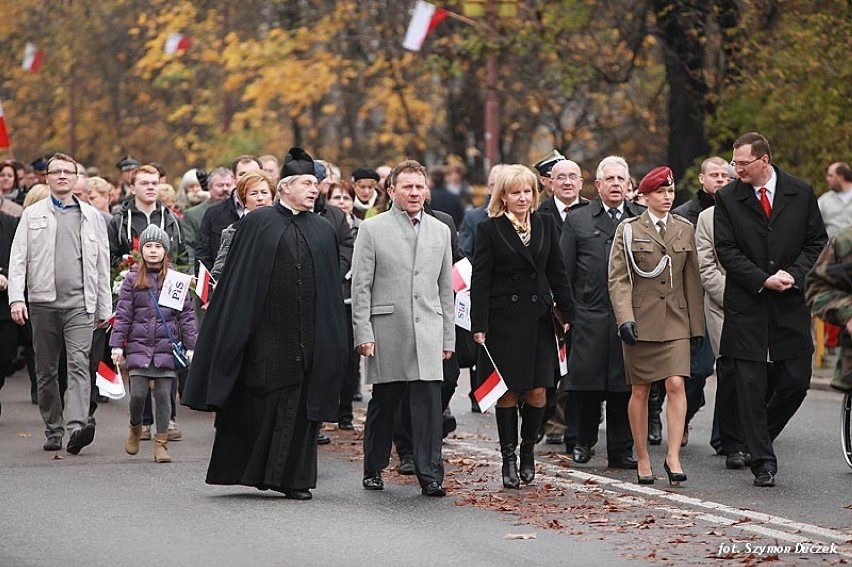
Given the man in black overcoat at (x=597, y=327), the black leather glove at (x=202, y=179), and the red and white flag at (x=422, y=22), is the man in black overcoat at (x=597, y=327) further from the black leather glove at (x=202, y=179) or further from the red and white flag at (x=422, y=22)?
the red and white flag at (x=422, y=22)

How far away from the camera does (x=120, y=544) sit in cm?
931

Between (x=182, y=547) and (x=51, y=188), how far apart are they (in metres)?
5.04

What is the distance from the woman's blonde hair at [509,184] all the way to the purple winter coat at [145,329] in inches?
116

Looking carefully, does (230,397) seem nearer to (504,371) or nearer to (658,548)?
Result: (504,371)

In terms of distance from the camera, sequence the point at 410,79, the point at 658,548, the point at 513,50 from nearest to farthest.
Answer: the point at 658,548, the point at 513,50, the point at 410,79

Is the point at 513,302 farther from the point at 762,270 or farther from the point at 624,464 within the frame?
the point at 624,464

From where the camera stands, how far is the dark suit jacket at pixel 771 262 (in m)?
11.5

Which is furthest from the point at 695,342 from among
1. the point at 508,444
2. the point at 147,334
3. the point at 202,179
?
the point at 202,179

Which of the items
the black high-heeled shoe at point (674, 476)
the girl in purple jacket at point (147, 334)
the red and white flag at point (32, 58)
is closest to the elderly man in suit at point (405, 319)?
the black high-heeled shoe at point (674, 476)

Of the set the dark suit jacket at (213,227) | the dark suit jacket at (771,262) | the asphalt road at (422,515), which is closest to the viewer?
the asphalt road at (422,515)

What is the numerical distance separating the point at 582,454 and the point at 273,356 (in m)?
2.64

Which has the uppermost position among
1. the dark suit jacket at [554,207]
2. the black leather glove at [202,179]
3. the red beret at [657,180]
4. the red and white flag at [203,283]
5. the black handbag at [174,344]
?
the black leather glove at [202,179]

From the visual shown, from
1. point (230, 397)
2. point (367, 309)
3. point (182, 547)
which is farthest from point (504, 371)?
point (182, 547)

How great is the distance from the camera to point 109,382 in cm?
1352
